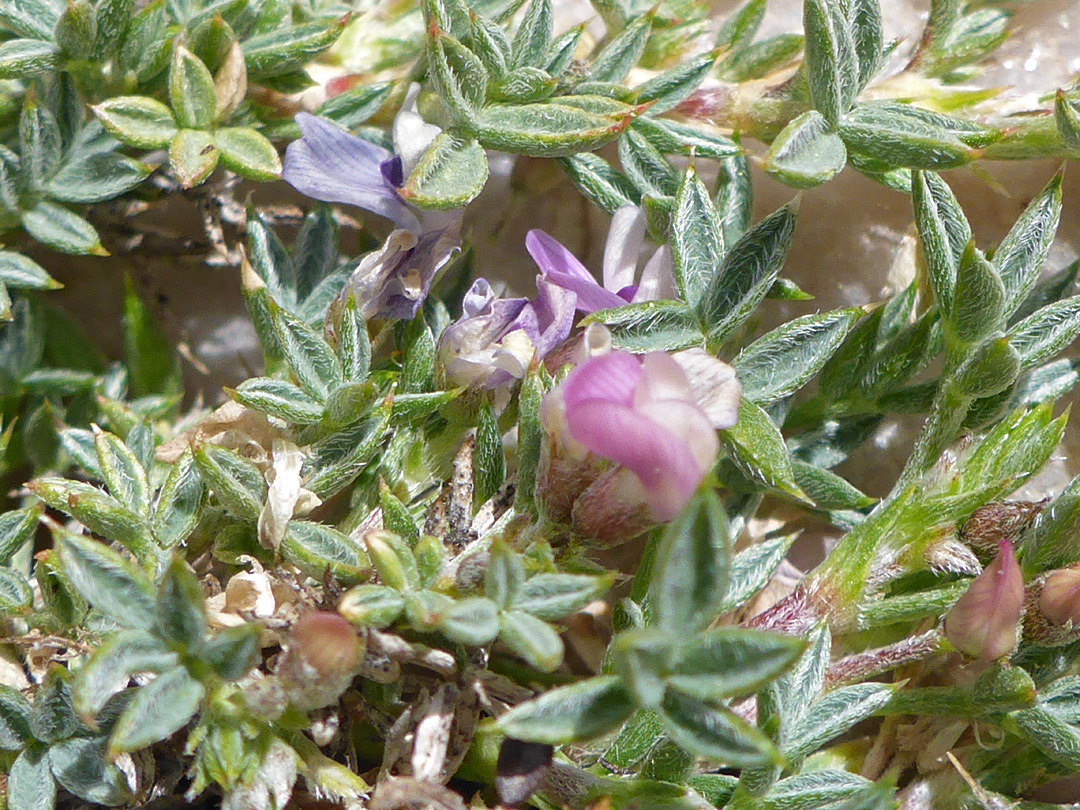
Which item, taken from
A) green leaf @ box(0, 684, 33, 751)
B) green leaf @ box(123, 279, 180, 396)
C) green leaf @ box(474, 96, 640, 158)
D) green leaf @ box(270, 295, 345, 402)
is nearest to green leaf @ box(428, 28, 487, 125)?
green leaf @ box(474, 96, 640, 158)

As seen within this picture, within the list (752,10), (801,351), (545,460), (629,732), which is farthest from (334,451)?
(752,10)

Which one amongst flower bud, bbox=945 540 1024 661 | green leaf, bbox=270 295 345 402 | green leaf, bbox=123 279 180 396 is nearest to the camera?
flower bud, bbox=945 540 1024 661

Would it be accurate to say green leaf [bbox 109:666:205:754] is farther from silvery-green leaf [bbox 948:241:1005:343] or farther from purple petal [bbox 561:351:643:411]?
silvery-green leaf [bbox 948:241:1005:343]

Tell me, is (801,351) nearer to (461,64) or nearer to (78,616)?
(461,64)

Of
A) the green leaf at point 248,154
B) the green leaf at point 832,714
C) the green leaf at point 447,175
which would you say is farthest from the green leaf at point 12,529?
the green leaf at point 832,714

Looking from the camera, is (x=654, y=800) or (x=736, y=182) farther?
(x=736, y=182)

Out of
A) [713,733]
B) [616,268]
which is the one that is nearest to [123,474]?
[616,268]

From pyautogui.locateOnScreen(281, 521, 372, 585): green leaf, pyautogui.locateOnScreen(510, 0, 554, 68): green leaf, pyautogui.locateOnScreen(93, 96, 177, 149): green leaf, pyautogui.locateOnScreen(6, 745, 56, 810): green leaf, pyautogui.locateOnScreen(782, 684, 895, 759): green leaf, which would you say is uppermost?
pyautogui.locateOnScreen(510, 0, 554, 68): green leaf
